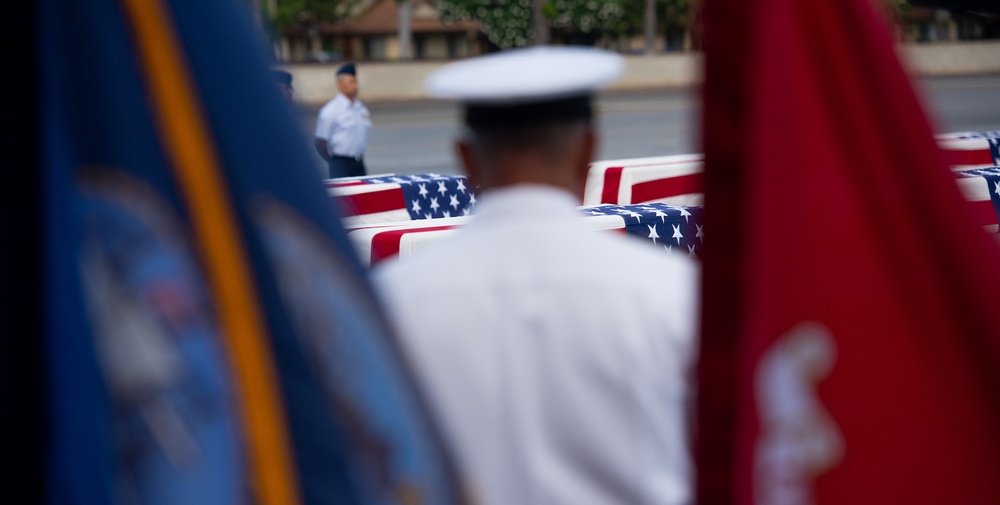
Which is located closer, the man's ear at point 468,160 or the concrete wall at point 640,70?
the man's ear at point 468,160

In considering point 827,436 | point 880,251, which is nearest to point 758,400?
point 827,436

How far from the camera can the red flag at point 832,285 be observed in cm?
152

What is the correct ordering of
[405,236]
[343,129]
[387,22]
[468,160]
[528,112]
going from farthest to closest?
[387,22]
[343,129]
[405,236]
[468,160]
[528,112]

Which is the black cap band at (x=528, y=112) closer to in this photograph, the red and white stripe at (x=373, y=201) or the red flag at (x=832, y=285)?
the red flag at (x=832, y=285)

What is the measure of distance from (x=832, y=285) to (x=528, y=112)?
51 centimetres

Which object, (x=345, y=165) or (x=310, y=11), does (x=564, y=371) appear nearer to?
(x=345, y=165)

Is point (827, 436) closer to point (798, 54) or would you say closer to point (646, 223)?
point (798, 54)

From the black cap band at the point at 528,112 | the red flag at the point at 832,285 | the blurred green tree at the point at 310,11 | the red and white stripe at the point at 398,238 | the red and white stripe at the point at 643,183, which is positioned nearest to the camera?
the red flag at the point at 832,285

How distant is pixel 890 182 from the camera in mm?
1566

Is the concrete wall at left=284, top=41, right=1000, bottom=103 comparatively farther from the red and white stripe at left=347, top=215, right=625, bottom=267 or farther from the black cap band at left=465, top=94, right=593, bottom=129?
the black cap band at left=465, top=94, right=593, bottom=129

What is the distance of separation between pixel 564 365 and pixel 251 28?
0.61 meters

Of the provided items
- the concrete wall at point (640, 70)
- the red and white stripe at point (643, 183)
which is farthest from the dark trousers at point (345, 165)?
the concrete wall at point (640, 70)

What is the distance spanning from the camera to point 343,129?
38.0ft

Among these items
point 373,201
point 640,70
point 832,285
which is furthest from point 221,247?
point 640,70
